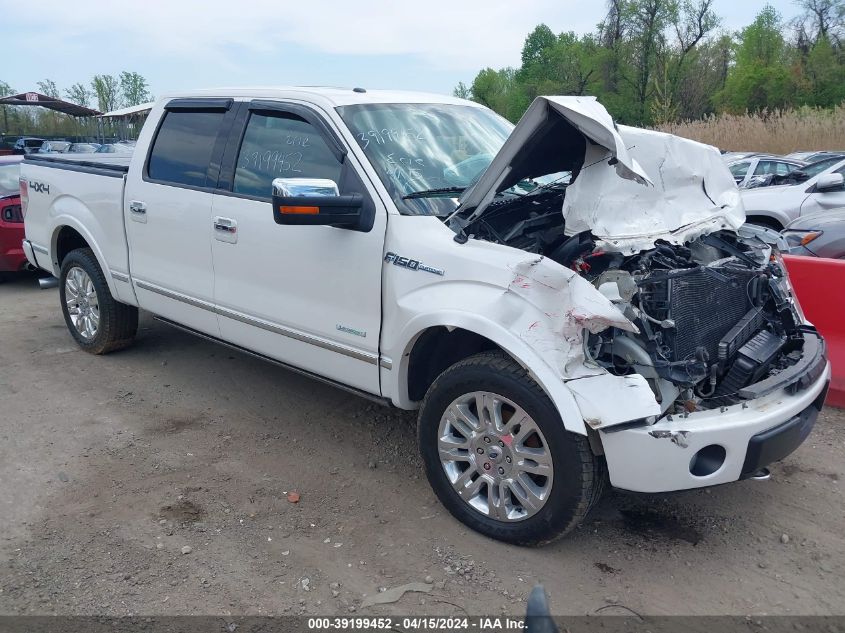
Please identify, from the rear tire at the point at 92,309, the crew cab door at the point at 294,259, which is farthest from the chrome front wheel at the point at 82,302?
the crew cab door at the point at 294,259

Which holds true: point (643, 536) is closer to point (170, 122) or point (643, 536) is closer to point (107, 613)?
point (107, 613)

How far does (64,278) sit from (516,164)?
14.5 ft

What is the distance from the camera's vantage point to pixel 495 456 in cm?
324

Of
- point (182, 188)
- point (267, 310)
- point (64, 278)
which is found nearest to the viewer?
point (267, 310)

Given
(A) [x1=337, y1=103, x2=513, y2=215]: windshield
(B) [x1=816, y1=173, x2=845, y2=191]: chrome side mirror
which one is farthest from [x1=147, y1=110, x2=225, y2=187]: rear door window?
(B) [x1=816, y1=173, x2=845, y2=191]: chrome side mirror

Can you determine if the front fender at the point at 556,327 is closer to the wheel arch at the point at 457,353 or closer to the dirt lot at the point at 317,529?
the wheel arch at the point at 457,353

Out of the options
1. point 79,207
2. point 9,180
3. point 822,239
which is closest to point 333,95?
point 79,207

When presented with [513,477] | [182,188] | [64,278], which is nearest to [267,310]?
[182,188]

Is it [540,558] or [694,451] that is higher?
[694,451]

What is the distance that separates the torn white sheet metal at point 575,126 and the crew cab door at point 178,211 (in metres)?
1.91

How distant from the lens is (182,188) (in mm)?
4688

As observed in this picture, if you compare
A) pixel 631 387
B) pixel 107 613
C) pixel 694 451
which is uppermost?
pixel 631 387

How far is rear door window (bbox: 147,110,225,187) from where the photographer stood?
4605mm

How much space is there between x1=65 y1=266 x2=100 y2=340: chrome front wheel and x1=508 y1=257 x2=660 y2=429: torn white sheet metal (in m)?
4.09
